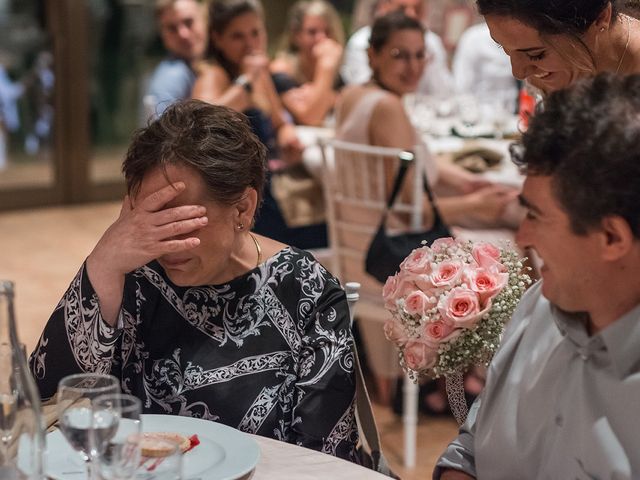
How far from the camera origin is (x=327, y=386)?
194 centimetres

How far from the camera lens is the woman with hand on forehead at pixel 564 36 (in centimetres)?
204

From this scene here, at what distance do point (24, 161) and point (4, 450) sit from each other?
271 inches

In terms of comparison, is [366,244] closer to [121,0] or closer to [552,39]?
[552,39]

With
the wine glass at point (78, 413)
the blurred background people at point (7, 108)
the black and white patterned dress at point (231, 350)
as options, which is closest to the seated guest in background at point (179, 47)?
the blurred background people at point (7, 108)

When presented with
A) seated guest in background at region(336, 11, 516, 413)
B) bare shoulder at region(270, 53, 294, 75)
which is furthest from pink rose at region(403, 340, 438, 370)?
bare shoulder at region(270, 53, 294, 75)

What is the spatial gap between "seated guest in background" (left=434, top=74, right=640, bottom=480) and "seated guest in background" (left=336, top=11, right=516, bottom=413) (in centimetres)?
254

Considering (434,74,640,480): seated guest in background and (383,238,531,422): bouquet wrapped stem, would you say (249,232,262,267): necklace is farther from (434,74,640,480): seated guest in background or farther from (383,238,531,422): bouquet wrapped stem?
(434,74,640,480): seated guest in background

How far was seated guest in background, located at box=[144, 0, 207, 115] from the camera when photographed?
5.02 m

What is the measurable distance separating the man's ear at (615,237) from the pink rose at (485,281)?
45 cm

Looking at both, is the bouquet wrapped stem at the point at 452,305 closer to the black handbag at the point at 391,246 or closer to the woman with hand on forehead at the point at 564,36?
the woman with hand on forehead at the point at 564,36

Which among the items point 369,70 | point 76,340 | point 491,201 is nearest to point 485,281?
point 76,340

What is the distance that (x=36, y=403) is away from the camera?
1.38 meters

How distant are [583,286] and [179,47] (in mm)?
4189

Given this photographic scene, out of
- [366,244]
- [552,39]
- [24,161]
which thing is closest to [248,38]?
[366,244]
